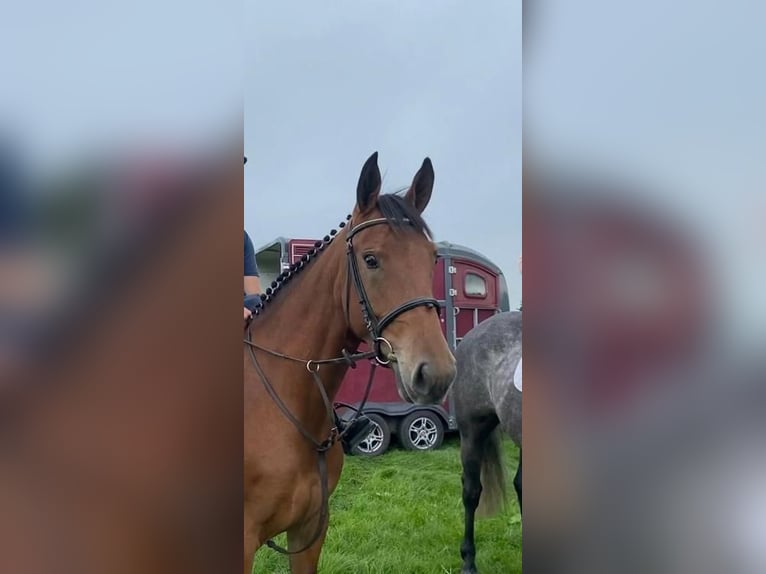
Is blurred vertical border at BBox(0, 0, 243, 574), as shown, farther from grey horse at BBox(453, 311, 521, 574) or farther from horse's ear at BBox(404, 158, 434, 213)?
grey horse at BBox(453, 311, 521, 574)

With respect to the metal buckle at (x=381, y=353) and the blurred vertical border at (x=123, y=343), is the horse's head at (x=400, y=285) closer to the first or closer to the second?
the metal buckle at (x=381, y=353)

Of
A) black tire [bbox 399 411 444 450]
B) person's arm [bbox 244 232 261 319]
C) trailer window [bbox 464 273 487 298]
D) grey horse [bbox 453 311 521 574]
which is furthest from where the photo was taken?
trailer window [bbox 464 273 487 298]

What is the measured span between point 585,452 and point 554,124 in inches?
14.3

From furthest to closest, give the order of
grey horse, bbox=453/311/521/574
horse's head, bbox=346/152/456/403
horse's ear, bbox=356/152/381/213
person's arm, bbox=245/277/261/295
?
grey horse, bbox=453/311/521/574, person's arm, bbox=245/277/261/295, horse's ear, bbox=356/152/381/213, horse's head, bbox=346/152/456/403

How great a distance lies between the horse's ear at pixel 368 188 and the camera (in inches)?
59.2

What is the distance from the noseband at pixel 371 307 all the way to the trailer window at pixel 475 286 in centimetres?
291

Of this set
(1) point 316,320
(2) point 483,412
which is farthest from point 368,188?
(2) point 483,412

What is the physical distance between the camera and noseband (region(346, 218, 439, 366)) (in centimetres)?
145

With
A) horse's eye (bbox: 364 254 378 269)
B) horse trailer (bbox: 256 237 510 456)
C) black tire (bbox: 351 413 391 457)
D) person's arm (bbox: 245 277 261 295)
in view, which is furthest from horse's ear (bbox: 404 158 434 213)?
black tire (bbox: 351 413 391 457)

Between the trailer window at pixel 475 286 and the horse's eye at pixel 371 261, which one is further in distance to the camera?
the trailer window at pixel 475 286

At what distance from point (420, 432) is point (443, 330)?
0.84 m

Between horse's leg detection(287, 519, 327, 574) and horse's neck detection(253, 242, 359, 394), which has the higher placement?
horse's neck detection(253, 242, 359, 394)

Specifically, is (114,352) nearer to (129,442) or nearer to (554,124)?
(129,442)

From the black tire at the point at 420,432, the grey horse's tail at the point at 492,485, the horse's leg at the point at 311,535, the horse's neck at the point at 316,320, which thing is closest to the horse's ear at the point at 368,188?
the horse's neck at the point at 316,320
